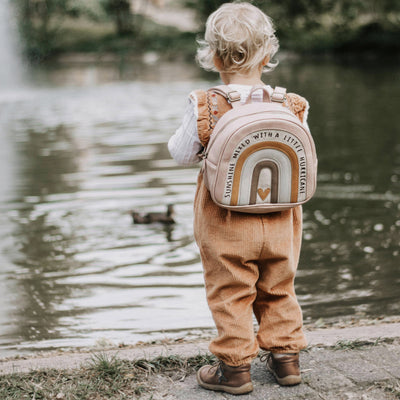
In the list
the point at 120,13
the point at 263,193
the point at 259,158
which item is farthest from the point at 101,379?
the point at 120,13

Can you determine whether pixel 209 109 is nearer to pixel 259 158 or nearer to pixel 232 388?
pixel 259 158

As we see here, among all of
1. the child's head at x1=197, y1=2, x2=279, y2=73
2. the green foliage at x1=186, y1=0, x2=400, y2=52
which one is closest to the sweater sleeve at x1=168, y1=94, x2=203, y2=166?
the child's head at x1=197, y1=2, x2=279, y2=73

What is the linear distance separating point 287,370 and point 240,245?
593 millimetres

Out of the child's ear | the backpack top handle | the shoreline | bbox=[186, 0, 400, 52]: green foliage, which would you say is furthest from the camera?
bbox=[186, 0, 400, 52]: green foliage

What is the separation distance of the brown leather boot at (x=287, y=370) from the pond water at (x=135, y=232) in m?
1.48

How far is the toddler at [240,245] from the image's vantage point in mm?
2832

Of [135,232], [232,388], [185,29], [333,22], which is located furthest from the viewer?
[185,29]

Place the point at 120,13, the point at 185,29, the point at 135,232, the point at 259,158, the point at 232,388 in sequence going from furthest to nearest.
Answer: the point at 185,29, the point at 120,13, the point at 135,232, the point at 232,388, the point at 259,158

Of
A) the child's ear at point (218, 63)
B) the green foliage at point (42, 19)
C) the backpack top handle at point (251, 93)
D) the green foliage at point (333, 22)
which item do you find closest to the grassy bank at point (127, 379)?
the backpack top handle at point (251, 93)

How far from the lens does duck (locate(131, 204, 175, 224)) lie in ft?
21.6

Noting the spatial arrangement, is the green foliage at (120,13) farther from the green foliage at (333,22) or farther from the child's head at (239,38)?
the child's head at (239,38)

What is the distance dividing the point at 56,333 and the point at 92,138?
312 inches

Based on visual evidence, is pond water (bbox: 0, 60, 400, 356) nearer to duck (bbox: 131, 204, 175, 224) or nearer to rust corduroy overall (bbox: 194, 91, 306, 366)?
duck (bbox: 131, 204, 175, 224)

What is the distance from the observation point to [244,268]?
2900mm
